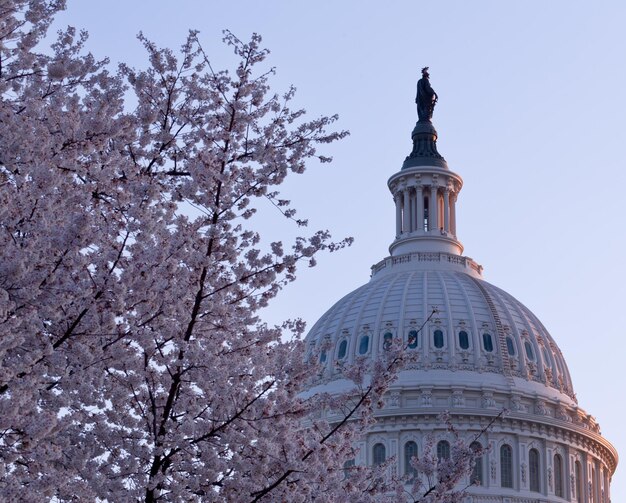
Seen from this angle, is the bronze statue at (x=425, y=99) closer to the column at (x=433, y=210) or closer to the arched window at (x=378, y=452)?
the column at (x=433, y=210)

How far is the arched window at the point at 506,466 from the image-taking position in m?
95.8

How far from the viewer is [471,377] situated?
99.2 m

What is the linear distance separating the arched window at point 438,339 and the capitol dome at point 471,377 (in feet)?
0.25

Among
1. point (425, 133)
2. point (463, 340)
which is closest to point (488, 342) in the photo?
point (463, 340)

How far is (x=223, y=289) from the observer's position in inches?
636

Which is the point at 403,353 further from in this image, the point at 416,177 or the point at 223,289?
the point at 416,177

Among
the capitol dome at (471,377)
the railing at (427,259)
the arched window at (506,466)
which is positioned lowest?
the arched window at (506,466)

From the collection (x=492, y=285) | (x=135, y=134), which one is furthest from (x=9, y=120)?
(x=492, y=285)

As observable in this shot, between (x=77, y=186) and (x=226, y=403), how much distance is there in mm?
3038

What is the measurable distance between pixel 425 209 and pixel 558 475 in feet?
96.3

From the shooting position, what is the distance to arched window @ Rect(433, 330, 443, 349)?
101438mm

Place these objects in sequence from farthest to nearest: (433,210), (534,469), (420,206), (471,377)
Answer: (420,206) < (433,210) < (471,377) < (534,469)

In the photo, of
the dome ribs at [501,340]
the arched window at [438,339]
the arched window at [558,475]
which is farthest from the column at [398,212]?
the arched window at [558,475]

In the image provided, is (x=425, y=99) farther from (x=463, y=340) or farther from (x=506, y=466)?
(x=506, y=466)
